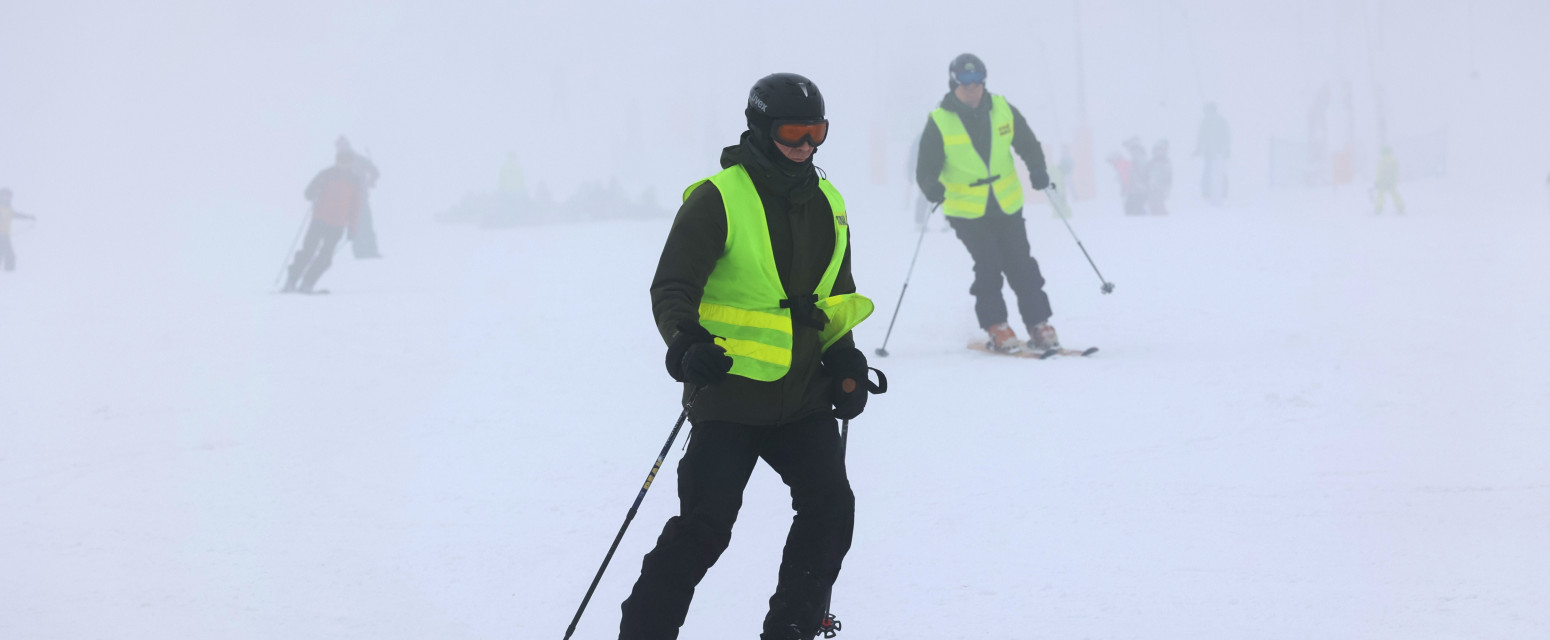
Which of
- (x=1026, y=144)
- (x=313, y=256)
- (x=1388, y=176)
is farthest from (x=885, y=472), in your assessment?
(x=1388, y=176)

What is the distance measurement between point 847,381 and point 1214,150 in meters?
22.2

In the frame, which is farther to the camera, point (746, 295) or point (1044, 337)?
point (1044, 337)

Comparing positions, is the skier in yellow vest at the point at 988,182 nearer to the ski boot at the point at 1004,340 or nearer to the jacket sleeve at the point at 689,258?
the ski boot at the point at 1004,340

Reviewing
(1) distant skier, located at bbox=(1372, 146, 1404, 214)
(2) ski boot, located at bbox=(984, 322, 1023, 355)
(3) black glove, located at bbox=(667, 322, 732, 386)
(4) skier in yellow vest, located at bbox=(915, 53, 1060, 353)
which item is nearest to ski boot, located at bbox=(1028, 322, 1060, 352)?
(4) skier in yellow vest, located at bbox=(915, 53, 1060, 353)

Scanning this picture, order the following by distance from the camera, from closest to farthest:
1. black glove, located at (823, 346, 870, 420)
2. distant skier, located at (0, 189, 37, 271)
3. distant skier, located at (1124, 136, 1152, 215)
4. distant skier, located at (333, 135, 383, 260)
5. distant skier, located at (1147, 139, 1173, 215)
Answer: black glove, located at (823, 346, 870, 420)
distant skier, located at (0, 189, 37, 271)
distant skier, located at (333, 135, 383, 260)
distant skier, located at (1124, 136, 1152, 215)
distant skier, located at (1147, 139, 1173, 215)

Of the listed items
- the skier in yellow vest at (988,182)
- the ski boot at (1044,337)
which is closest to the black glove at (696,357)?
the skier in yellow vest at (988,182)

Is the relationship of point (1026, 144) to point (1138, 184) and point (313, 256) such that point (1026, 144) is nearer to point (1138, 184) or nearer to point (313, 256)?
point (313, 256)

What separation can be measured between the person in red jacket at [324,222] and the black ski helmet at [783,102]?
11049mm

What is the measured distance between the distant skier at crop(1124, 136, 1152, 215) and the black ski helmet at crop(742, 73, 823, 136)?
18639 millimetres

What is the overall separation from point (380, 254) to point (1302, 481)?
1659cm

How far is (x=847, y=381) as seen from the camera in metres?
2.97

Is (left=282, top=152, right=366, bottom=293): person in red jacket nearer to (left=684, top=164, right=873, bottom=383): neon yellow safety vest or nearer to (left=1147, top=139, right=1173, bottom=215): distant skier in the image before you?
(left=684, top=164, right=873, bottom=383): neon yellow safety vest

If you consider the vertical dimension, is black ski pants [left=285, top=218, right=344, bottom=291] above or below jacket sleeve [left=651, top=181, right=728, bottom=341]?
below

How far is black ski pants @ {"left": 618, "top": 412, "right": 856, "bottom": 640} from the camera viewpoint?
2689mm
